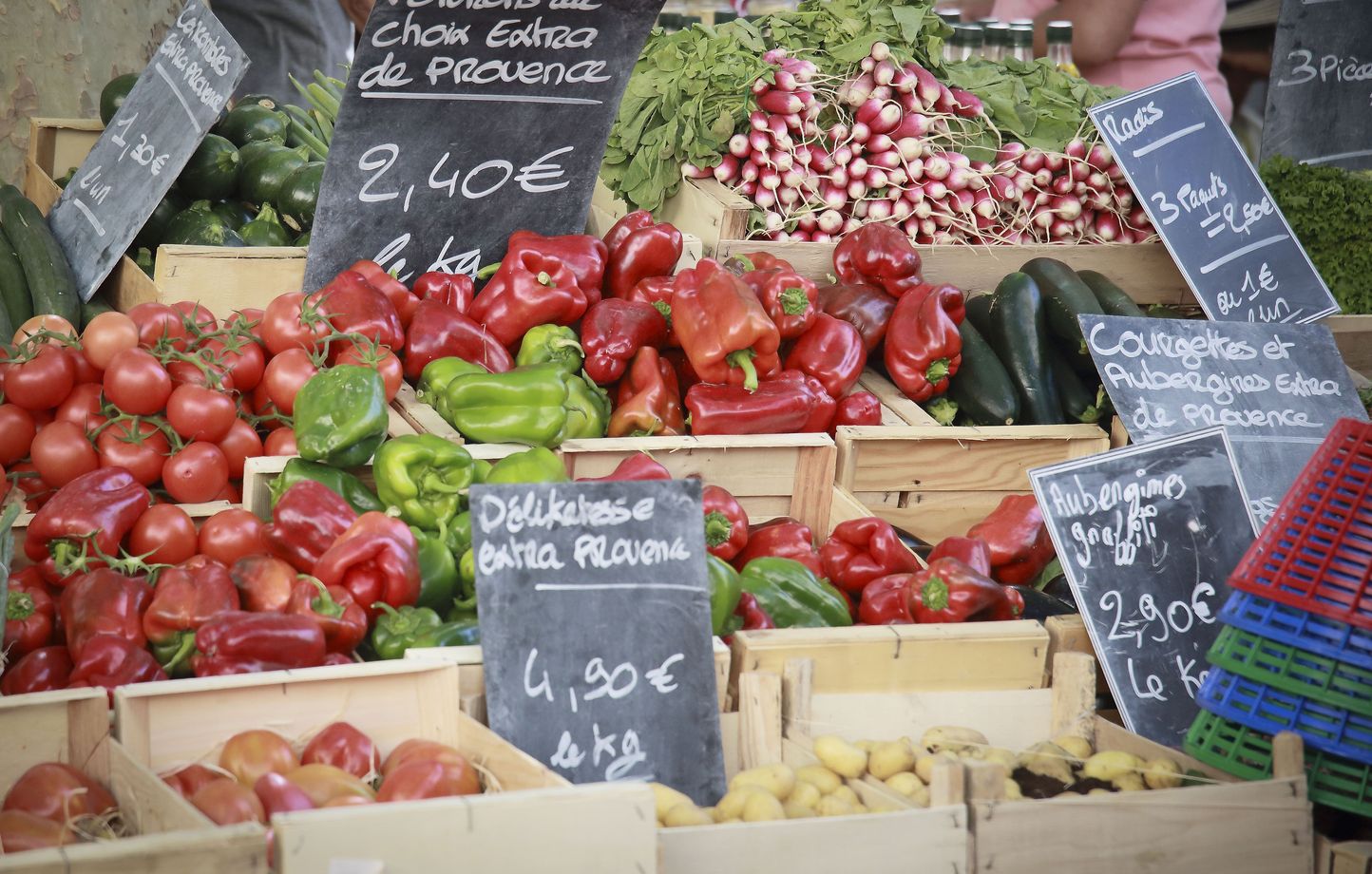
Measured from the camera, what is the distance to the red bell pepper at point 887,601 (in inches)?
106

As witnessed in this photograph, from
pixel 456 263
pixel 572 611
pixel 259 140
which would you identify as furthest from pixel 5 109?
pixel 572 611

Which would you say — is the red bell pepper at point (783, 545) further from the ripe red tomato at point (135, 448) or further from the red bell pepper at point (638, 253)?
the ripe red tomato at point (135, 448)

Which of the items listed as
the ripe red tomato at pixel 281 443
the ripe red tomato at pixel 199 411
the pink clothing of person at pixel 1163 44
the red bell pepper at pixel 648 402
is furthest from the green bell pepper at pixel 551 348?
the pink clothing of person at pixel 1163 44

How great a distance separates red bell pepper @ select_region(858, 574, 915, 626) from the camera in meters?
2.68

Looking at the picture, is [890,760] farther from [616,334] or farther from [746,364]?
[616,334]

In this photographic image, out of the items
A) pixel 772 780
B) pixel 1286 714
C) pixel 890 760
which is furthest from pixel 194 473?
pixel 1286 714

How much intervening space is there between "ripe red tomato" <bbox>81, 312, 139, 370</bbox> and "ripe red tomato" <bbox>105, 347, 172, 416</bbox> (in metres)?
0.07

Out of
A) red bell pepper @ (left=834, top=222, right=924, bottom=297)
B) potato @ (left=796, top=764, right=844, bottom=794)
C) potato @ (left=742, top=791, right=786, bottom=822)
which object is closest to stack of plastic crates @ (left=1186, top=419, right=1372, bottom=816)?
potato @ (left=796, top=764, right=844, bottom=794)

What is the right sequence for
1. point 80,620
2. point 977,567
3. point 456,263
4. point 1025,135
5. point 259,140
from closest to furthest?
1. point 80,620
2. point 977,567
3. point 456,263
4. point 259,140
5. point 1025,135

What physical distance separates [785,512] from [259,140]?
207 centimetres

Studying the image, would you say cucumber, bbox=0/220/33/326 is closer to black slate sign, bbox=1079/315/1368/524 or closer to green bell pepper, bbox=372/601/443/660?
green bell pepper, bbox=372/601/443/660

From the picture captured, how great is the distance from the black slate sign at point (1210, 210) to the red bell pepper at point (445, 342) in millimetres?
1897

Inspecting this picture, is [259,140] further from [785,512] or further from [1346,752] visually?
[1346,752]

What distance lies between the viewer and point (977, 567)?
2.79 m
